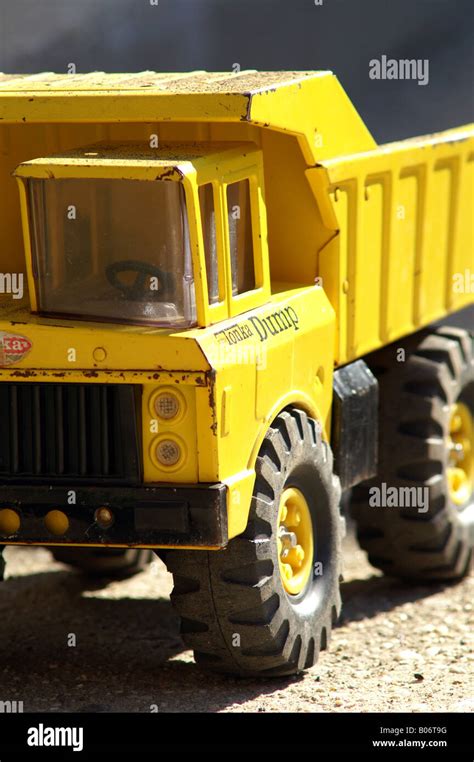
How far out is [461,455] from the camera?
9.21 meters

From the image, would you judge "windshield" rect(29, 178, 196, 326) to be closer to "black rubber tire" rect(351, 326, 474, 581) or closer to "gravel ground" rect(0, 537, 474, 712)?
"gravel ground" rect(0, 537, 474, 712)

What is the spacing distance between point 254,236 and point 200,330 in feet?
2.32

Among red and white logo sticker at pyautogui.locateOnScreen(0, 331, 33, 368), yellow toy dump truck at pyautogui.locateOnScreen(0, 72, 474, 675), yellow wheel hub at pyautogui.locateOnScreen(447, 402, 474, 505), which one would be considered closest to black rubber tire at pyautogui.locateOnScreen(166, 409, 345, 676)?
yellow toy dump truck at pyautogui.locateOnScreen(0, 72, 474, 675)

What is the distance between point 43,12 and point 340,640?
6684 millimetres

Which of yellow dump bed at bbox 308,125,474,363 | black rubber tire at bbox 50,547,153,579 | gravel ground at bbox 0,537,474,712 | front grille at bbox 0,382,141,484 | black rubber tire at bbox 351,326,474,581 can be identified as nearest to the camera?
front grille at bbox 0,382,141,484

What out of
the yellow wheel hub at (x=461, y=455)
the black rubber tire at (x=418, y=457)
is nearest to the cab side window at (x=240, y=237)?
the black rubber tire at (x=418, y=457)

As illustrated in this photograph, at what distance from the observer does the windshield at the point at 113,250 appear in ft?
20.5

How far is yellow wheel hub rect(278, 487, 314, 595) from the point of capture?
6.89 meters

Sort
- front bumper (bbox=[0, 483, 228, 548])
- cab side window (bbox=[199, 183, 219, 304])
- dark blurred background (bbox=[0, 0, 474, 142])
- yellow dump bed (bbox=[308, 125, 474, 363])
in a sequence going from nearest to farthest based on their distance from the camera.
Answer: front bumper (bbox=[0, 483, 228, 548]) < cab side window (bbox=[199, 183, 219, 304]) < yellow dump bed (bbox=[308, 125, 474, 363]) < dark blurred background (bbox=[0, 0, 474, 142])

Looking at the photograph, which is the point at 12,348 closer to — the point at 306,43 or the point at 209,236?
the point at 209,236

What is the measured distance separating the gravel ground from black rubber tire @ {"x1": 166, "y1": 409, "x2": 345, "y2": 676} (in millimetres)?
192

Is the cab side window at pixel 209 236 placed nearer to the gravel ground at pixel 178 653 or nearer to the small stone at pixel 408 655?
the gravel ground at pixel 178 653
